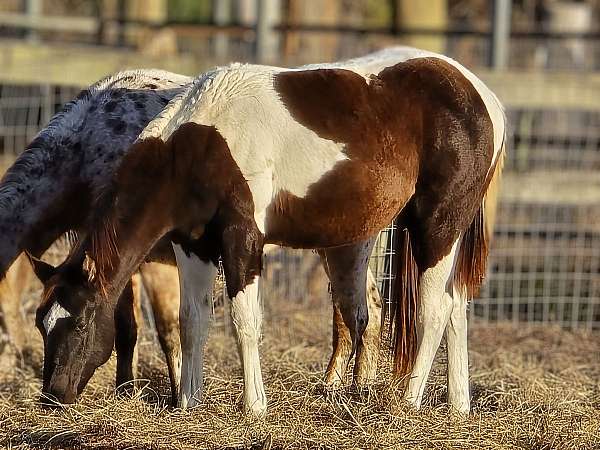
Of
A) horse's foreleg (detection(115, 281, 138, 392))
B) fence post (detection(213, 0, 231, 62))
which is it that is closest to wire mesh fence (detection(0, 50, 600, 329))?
Answer: horse's foreleg (detection(115, 281, 138, 392))

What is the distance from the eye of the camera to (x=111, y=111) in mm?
4500

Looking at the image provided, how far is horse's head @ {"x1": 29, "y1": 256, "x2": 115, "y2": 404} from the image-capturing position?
12.8 feet

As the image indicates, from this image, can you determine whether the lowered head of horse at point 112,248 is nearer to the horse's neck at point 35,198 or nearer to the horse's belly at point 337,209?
the horse's belly at point 337,209

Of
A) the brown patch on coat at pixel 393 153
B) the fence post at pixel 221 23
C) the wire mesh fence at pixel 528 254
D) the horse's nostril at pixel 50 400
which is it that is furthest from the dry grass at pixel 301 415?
the fence post at pixel 221 23

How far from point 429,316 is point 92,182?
4.84ft

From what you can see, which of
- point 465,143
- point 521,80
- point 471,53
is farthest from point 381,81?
point 471,53

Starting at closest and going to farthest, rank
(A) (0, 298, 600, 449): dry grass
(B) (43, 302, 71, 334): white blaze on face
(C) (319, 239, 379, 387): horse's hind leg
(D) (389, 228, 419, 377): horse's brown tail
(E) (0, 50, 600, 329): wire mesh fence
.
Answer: (A) (0, 298, 600, 449): dry grass, (B) (43, 302, 71, 334): white blaze on face, (D) (389, 228, 419, 377): horse's brown tail, (C) (319, 239, 379, 387): horse's hind leg, (E) (0, 50, 600, 329): wire mesh fence

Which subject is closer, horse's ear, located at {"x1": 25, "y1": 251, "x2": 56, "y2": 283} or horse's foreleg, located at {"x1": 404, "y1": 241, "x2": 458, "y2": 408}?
horse's ear, located at {"x1": 25, "y1": 251, "x2": 56, "y2": 283}

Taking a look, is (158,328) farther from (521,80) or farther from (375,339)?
(521,80)

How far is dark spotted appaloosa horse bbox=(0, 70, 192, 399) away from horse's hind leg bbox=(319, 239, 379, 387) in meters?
0.70

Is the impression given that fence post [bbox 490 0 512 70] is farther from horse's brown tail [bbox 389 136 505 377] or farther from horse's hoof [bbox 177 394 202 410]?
horse's hoof [bbox 177 394 202 410]

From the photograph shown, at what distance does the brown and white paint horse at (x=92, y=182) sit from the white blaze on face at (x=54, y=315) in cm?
30

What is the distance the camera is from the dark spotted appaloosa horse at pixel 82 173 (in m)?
4.36

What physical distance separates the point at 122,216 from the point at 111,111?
2.54ft
